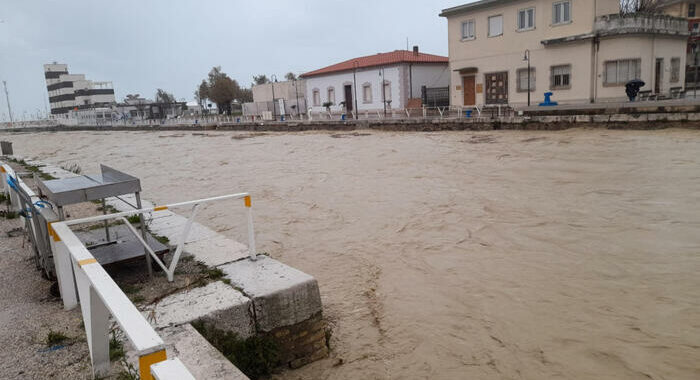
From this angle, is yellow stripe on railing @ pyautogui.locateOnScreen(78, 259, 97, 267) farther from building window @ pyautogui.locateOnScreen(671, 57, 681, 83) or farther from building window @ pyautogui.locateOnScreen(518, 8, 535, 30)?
building window @ pyautogui.locateOnScreen(671, 57, 681, 83)

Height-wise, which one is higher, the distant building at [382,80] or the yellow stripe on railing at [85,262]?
the distant building at [382,80]

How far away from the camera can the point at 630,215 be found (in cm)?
878

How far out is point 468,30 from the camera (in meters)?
28.3

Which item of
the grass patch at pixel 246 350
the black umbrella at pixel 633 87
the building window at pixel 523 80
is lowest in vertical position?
the grass patch at pixel 246 350

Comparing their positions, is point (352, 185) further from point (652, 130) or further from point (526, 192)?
point (652, 130)

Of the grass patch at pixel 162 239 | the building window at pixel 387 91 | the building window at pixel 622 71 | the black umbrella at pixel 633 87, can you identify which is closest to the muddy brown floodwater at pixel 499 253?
the grass patch at pixel 162 239

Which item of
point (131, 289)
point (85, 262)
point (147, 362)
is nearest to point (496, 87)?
point (131, 289)

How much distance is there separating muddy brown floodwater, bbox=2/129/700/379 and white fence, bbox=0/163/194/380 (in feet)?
6.06

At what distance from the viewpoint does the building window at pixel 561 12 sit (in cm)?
2402

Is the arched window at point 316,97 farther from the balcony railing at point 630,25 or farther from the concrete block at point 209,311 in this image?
the concrete block at point 209,311

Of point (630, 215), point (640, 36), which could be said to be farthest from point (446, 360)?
point (640, 36)

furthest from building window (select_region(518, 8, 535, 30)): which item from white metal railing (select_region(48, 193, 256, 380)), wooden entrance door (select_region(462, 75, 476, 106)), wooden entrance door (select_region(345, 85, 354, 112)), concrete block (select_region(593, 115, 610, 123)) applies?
white metal railing (select_region(48, 193, 256, 380))

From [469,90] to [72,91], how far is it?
8642 cm

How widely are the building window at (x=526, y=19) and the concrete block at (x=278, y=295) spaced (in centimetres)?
2490
